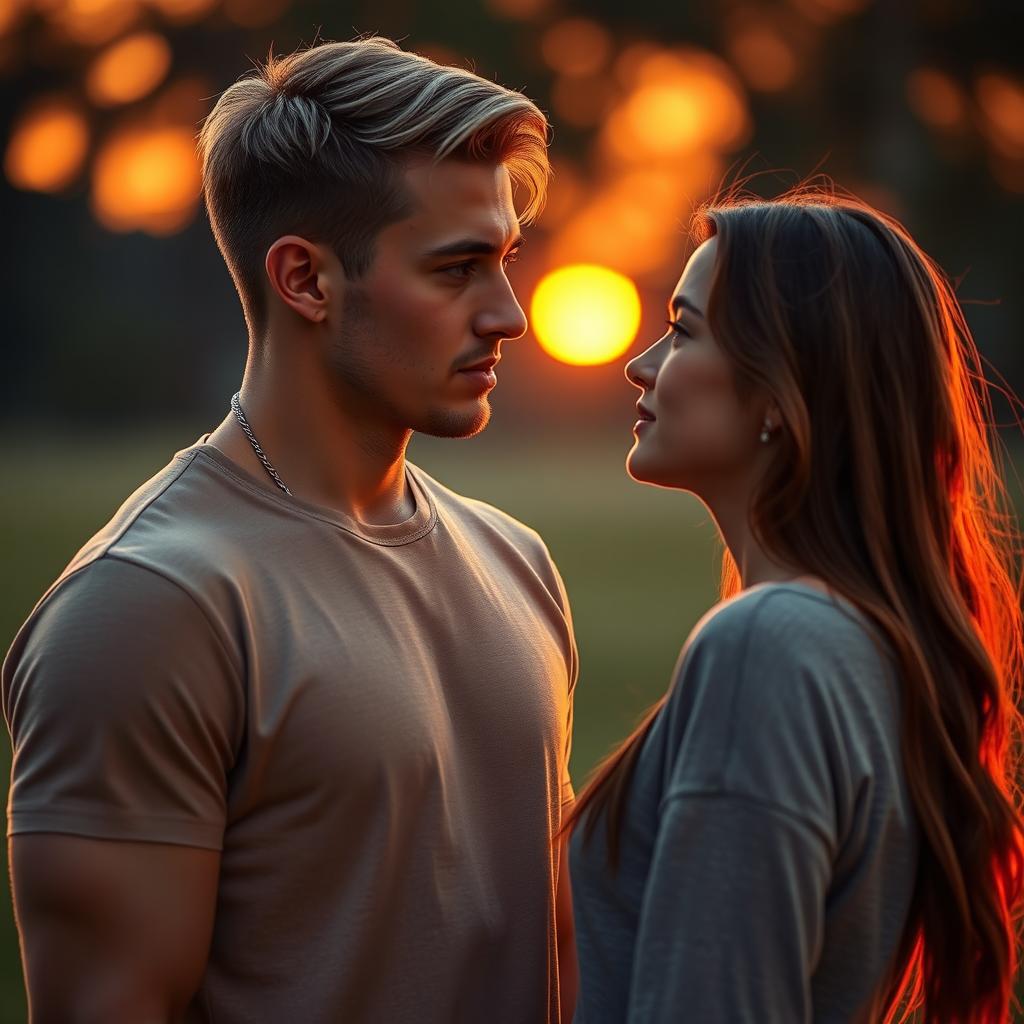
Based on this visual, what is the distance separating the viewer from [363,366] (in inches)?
103

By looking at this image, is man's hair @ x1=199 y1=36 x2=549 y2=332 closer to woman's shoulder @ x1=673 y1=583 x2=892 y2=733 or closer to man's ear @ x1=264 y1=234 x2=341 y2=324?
man's ear @ x1=264 y1=234 x2=341 y2=324

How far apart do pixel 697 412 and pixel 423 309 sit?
0.66 m

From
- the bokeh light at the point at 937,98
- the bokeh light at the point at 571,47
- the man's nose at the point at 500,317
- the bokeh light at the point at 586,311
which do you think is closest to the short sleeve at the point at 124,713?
the man's nose at the point at 500,317

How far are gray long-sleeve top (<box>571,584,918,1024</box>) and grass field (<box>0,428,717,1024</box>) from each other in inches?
79.1

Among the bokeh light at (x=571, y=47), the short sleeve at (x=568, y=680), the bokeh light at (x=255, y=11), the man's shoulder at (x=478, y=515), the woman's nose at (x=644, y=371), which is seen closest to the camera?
the woman's nose at (x=644, y=371)

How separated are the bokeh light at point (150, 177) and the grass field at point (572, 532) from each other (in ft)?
17.3

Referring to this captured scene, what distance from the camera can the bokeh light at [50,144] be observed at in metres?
31.9

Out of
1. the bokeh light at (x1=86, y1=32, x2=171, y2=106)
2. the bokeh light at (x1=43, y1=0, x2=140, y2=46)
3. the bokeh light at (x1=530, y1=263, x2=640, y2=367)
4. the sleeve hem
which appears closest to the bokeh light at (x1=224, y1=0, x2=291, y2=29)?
the bokeh light at (x1=86, y1=32, x2=171, y2=106)

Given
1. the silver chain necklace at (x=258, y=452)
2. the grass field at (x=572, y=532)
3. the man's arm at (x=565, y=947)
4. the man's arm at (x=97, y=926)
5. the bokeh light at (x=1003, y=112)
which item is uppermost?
the bokeh light at (x=1003, y=112)

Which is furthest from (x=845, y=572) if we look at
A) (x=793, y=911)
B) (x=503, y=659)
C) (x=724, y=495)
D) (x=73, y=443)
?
(x=73, y=443)

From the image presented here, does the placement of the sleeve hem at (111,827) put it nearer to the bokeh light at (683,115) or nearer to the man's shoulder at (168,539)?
the man's shoulder at (168,539)

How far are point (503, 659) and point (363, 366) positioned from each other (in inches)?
23.6

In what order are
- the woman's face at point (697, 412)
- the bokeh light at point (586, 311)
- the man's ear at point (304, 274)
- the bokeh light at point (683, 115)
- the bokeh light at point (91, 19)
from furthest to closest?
the bokeh light at point (586, 311) < the bokeh light at point (683, 115) < the bokeh light at point (91, 19) < the man's ear at point (304, 274) < the woman's face at point (697, 412)

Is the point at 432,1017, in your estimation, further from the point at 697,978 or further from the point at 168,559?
the point at 168,559
